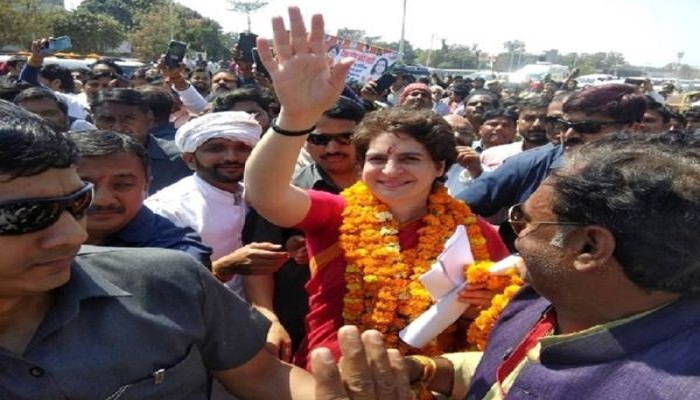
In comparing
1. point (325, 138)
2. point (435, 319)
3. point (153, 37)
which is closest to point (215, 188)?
point (325, 138)

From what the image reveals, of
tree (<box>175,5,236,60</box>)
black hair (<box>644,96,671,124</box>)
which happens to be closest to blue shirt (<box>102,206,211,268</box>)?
black hair (<box>644,96,671,124</box>)

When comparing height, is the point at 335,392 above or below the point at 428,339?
above

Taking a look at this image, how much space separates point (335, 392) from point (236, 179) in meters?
1.79

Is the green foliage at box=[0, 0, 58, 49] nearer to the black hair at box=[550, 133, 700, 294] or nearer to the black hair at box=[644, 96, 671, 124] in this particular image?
the black hair at box=[644, 96, 671, 124]

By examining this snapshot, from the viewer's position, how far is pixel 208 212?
2869mm

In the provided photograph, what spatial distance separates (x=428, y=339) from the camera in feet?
7.24

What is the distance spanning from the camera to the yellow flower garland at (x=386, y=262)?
2389mm

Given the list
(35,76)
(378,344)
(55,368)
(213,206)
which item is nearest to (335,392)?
(378,344)

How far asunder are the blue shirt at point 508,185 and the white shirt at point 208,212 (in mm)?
1231

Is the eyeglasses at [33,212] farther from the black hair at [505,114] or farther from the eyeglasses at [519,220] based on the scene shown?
the black hair at [505,114]

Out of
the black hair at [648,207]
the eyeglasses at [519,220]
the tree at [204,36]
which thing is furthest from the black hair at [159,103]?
the tree at [204,36]

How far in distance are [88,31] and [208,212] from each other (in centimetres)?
5251

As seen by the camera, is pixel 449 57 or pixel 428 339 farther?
pixel 449 57

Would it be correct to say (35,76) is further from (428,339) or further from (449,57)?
(449,57)
